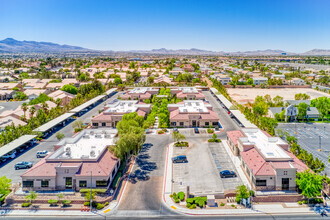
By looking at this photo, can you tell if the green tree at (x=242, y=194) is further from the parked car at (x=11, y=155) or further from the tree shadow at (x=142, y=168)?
the parked car at (x=11, y=155)

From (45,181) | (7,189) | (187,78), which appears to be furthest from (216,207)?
(187,78)

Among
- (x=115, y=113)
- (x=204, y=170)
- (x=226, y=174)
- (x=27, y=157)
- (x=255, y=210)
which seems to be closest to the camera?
(x=255, y=210)

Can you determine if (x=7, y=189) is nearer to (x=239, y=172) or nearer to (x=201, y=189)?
(x=201, y=189)

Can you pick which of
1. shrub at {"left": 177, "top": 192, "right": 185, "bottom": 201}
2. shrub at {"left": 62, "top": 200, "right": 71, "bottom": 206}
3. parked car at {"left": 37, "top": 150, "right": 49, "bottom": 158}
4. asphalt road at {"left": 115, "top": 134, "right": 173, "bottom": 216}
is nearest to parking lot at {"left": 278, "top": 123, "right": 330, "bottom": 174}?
shrub at {"left": 177, "top": 192, "right": 185, "bottom": 201}

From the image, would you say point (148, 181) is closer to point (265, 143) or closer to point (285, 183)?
point (285, 183)

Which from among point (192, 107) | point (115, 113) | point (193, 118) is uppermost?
point (192, 107)

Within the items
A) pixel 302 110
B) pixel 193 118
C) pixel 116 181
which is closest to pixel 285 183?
pixel 116 181
